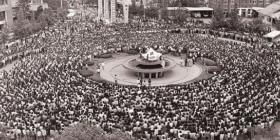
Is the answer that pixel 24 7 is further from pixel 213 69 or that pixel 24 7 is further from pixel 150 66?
pixel 213 69

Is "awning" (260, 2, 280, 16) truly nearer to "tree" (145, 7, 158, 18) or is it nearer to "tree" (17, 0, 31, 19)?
"tree" (145, 7, 158, 18)

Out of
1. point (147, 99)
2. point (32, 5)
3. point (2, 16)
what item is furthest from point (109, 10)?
point (147, 99)

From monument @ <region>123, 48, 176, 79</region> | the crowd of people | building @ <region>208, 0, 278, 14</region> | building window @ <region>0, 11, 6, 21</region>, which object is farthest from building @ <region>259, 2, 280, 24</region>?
building window @ <region>0, 11, 6, 21</region>

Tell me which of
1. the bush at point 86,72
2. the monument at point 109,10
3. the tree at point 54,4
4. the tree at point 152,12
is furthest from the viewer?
the tree at point 54,4

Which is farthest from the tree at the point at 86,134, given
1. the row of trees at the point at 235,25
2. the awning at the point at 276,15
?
the awning at the point at 276,15

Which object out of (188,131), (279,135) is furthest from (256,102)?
(188,131)

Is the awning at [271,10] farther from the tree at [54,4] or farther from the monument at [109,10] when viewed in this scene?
the tree at [54,4]
